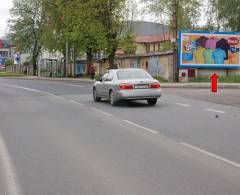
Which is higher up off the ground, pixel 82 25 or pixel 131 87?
pixel 82 25

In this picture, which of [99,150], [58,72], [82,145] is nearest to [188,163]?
[99,150]

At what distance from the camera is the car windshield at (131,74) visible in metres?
20.4

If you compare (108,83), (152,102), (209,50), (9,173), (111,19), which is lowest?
(9,173)

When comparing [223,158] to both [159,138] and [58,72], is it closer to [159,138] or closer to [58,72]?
[159,138]

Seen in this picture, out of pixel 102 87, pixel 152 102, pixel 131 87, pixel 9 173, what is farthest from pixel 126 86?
pixel 9 173

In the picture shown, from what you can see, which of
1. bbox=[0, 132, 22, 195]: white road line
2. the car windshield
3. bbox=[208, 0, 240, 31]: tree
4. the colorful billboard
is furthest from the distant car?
bbox=[208, 0, 240, 31]: tree

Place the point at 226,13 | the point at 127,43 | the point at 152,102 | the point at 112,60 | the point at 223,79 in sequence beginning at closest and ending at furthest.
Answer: the point at 152,102, the point at 223,79, the point at 127,43, the point at 112,60, the point at 226,13

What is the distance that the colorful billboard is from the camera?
42.2 meters

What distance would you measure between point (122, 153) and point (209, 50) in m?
34.4

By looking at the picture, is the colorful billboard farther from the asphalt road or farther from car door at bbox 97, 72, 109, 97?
the asphalt road

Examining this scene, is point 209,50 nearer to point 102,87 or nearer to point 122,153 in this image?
point 102,87

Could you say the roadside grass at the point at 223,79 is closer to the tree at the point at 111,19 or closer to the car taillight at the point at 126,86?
the tree at the point at 111,19

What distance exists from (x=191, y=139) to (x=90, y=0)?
41272 mm

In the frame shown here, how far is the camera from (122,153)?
31.5ft
